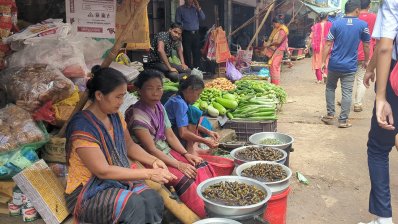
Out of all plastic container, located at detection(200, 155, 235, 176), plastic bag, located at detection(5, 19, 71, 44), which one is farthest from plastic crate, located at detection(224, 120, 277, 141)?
plastic bag, located at detection(5, 19, 71, 44)

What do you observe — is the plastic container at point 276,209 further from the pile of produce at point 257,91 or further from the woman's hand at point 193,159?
the pile of produce at point 257,91

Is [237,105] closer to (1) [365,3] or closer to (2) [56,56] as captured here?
(2) [56,56]

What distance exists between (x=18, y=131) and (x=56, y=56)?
850 millimetres

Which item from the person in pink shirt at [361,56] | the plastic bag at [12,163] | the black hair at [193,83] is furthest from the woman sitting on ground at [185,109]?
the person in pink shirt at [361,56]

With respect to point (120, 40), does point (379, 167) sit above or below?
below

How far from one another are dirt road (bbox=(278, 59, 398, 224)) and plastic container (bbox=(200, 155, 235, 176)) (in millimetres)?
764

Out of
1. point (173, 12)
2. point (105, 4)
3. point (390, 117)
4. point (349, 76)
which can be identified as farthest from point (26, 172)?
point (173, 12)

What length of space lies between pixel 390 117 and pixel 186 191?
167 centimetres

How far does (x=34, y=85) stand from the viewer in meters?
3.04

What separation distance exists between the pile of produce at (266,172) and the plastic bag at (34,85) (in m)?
1.78

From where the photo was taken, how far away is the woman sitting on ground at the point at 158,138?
297cm

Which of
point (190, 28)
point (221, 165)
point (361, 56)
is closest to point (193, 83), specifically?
point (221, 165)

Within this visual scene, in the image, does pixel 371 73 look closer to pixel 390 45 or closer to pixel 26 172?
pixel 390 45

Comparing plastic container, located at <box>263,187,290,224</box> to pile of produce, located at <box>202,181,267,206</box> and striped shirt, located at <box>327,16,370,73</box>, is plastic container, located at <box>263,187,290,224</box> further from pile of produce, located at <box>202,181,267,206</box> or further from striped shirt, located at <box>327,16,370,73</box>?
striped shirt, located at <box>327,16,370,73</box>
